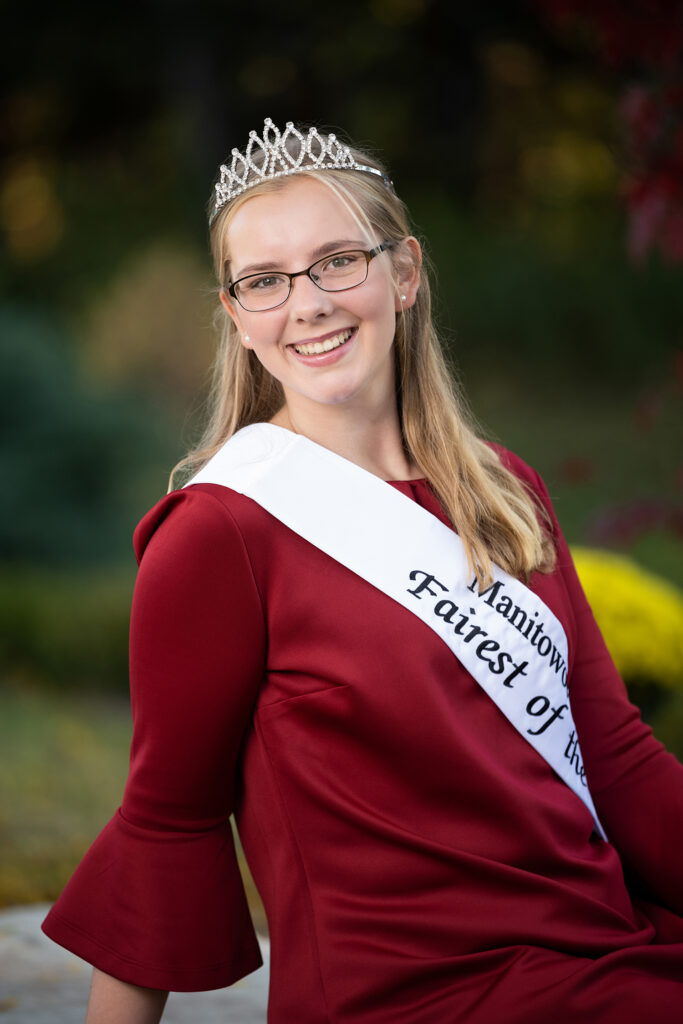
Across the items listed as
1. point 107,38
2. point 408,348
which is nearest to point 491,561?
point 408,348

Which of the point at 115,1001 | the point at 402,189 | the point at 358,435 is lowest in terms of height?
the point at 115,1001

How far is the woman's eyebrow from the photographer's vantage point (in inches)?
60.7

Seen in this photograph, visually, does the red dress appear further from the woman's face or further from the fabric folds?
the woman's face

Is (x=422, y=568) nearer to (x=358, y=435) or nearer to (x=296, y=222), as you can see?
(x=358, y=435)

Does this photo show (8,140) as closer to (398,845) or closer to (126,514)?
(126,514)

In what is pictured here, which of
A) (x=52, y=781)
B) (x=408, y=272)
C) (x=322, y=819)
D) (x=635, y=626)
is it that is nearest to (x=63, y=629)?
(x=52, y=781)

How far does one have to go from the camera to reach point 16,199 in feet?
37.3

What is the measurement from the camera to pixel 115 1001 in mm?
1467

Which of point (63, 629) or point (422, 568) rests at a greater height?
point (422, 568)

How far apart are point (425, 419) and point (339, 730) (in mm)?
534

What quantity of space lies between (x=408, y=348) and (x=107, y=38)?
9847 mm

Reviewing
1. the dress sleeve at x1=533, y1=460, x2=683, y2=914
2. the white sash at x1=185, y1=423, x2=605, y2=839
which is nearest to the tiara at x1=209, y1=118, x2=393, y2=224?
the white sash at x1=185, y1=423, x2=605, y2=839

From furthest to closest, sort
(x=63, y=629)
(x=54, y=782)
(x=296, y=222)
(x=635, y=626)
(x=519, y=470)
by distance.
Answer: (x=63, y=629) → (x=54, y=782) → (x=635, y=626) → (x=519, y=470) → (x=296, y=222)

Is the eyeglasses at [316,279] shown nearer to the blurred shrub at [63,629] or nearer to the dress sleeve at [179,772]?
the dress sleeve at [179,772]
